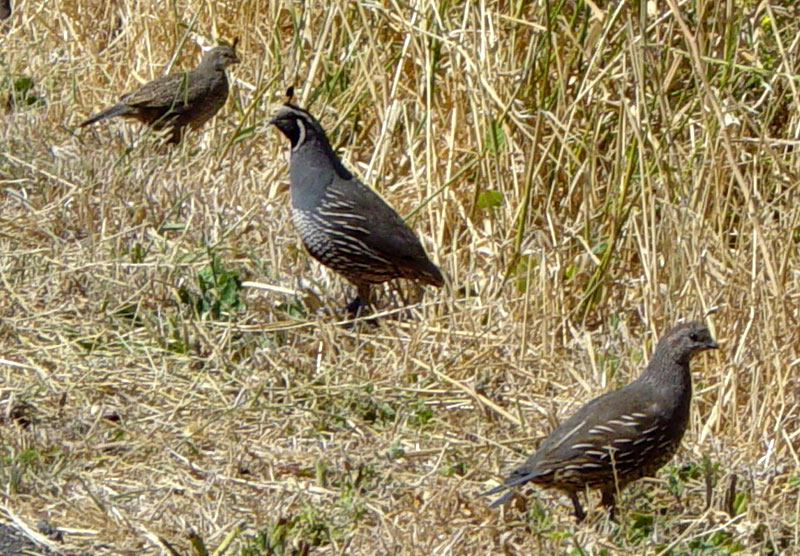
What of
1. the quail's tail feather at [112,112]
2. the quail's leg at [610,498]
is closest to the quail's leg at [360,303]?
the quail's leg at [610,498]

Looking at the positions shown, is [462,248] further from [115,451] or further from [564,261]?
[115,451]

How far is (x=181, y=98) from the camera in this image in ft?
21.6

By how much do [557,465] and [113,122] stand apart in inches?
143

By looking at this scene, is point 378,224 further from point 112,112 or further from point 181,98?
point 112,112

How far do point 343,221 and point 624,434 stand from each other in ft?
5.94

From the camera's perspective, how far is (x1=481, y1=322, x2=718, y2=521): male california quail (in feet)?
13.2

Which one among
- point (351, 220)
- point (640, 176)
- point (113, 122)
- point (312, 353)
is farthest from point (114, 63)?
point (640, 176)

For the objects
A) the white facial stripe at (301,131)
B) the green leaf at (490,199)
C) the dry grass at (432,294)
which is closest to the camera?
the dry grass at (432,294)

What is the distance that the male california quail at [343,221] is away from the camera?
5449mm

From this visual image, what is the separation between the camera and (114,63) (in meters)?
7.32

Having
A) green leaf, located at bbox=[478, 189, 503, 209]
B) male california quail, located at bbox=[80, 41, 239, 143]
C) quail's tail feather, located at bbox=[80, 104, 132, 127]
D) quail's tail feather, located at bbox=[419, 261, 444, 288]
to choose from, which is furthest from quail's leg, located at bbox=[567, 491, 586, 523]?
quail's tail feather, located at bbox=[80, 104, 132, 127]

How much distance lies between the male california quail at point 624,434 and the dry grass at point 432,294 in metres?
0.11

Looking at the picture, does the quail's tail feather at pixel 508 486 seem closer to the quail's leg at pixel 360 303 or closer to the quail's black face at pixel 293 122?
the quail's leg at pixel 360 303

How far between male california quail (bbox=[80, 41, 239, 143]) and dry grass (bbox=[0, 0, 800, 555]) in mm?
156
